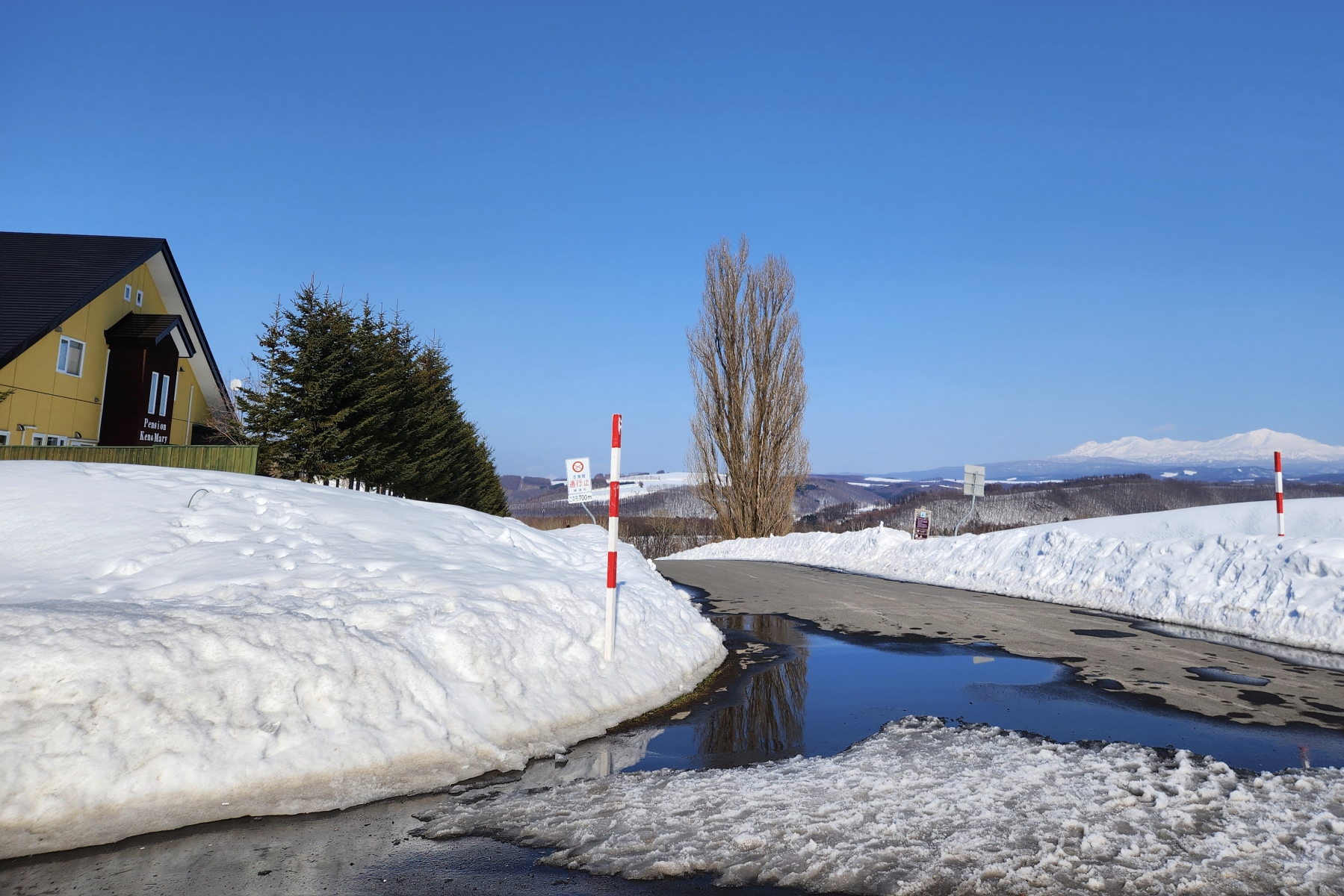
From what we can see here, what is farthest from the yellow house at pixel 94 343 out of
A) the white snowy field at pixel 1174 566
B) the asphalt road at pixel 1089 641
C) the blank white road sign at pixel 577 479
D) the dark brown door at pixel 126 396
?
the white snowy field at pixel 1174 566

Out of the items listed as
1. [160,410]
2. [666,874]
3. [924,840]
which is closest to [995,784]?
[924,840]

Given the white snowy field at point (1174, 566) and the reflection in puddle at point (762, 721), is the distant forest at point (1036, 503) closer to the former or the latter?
the white snowy field at point (1174, 566)

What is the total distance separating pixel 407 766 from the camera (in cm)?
450

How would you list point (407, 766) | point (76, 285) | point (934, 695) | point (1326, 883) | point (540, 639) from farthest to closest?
point (76, 285) → point (934, 695) → point (540, 639) → point (407, 766) → point (1326, 883)

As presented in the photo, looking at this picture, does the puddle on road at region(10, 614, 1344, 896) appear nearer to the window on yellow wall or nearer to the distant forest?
the window on yellow wall

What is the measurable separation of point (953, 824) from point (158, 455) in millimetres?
20504

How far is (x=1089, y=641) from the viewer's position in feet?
30.6

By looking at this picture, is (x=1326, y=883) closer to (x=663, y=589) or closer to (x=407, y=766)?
(x=407, y=766)

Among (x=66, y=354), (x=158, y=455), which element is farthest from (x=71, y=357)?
(x=158, y=455)

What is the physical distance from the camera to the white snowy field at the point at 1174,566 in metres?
9.80

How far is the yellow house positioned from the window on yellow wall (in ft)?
0.10

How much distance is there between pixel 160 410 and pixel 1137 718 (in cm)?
3093

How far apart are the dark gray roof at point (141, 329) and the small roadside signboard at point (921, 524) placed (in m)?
25.8

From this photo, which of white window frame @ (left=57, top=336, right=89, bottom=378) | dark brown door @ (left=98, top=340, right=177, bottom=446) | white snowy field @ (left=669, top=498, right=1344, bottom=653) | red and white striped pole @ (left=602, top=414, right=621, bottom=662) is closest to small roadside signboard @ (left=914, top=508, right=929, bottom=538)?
white snowy field @ (left=669, top=498, right=1344, bottom=653)
